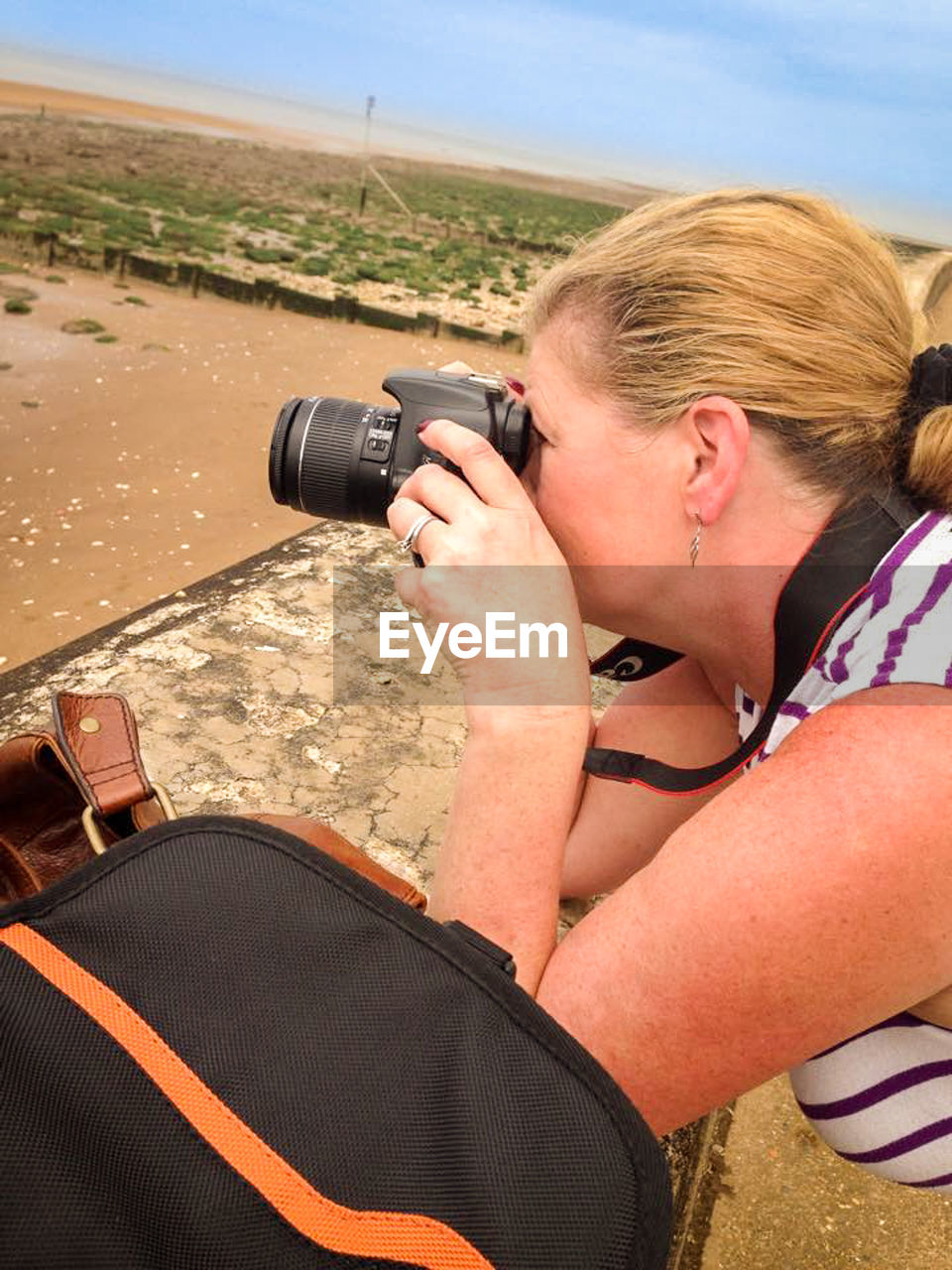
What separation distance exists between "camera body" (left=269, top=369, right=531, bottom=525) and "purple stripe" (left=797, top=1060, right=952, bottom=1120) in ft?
2.84

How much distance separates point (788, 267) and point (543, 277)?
1.18ft

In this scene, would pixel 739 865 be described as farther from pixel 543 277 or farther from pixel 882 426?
pixel 543 277

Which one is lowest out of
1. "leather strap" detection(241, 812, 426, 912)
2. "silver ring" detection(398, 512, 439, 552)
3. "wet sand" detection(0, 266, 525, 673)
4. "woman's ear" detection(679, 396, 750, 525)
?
"wet sand" detection(0, 266, 525, 673)

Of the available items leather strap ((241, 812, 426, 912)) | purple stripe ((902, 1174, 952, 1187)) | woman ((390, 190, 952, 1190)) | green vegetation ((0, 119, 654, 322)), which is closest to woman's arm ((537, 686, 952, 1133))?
woman ((390, 190, 952, 1190))

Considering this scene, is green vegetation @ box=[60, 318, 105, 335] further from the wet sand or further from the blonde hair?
the blonde hair

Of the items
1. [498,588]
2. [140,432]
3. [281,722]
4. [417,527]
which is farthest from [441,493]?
[140,432]

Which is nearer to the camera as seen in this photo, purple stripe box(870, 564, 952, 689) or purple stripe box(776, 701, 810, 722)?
purple stripe box(870, 564, 952, 689)

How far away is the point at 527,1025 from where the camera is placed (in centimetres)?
78

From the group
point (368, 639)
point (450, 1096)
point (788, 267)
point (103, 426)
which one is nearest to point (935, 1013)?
point (450, 1096)

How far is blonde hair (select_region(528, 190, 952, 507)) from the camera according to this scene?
4.00 feet

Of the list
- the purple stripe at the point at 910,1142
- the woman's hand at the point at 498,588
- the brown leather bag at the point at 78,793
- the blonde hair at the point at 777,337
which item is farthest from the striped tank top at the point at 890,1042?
the brown leather bag at the point at 78,793

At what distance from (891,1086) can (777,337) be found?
877 mm

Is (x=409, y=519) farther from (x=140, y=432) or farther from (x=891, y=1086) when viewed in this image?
(x=140, y=432)

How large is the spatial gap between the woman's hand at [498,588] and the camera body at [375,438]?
2.8 inches
